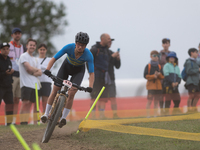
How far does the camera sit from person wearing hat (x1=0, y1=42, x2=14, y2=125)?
880 cm

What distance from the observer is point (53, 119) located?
6.05 m

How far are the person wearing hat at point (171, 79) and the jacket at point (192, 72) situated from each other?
1.06ft

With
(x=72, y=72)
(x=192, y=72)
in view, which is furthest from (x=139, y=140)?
(x=192, y=72)

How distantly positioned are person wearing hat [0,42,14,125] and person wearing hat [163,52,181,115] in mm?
4833

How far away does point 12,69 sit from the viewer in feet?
29.2

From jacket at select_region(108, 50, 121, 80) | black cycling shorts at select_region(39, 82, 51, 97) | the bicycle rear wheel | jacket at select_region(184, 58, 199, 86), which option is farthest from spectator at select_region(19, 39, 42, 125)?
jacket at select_region(184, 58, 199, 86)

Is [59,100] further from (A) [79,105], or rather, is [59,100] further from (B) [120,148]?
(A) [79,105]

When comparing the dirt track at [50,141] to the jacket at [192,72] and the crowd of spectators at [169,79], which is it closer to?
the crowd of spectators at [169,79]

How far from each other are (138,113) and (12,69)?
4.07 m

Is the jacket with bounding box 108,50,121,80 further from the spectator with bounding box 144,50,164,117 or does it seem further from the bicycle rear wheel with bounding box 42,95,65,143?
the bicycle rear wheel with bounding box 42,95,65,143

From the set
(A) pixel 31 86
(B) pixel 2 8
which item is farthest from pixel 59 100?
(B) pixel 2 8

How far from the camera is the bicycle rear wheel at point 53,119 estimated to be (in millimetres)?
5898

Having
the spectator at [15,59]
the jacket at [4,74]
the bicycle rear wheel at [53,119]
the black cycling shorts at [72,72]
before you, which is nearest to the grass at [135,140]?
the bicycle rear wheel at [53,119]

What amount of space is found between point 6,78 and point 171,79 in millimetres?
5104
